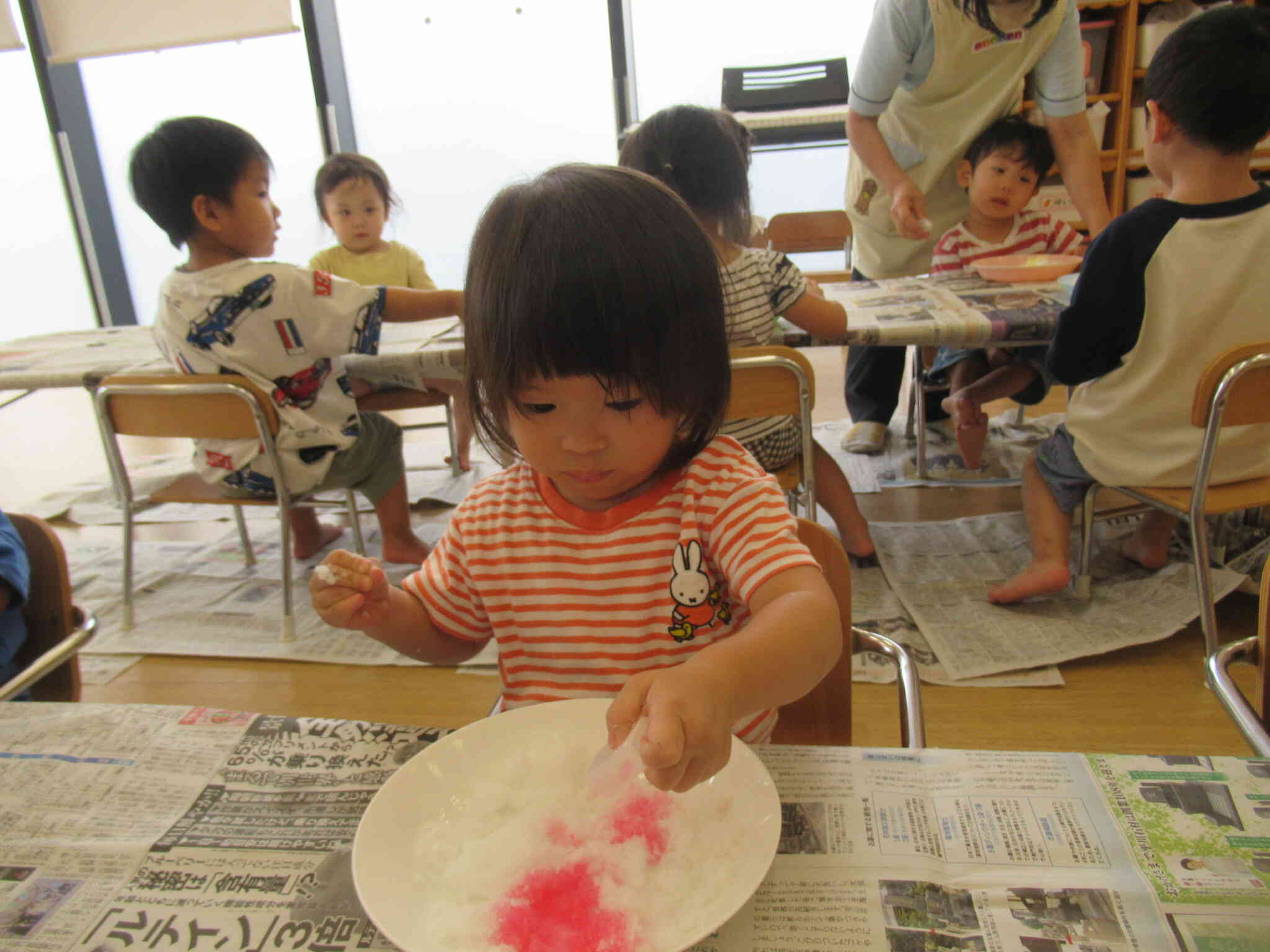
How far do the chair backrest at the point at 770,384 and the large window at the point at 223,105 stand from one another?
384cm

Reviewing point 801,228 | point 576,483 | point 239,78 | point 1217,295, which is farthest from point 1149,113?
point 239,78

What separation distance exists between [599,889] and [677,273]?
0.42 m

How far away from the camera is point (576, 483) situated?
0.77 meters

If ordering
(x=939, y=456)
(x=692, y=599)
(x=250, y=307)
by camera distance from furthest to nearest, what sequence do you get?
(x=939, y=456) → (x=250, y=307) → (x=692, y=599)

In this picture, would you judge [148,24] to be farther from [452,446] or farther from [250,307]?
[250,307]

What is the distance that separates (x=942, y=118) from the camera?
229cm

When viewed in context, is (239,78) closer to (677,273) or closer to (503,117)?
(503,117)

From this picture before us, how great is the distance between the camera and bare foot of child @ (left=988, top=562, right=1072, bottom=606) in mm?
1838

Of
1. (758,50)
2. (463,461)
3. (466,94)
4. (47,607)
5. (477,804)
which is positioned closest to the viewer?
(477,804)

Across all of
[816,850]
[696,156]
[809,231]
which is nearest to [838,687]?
[816,850]

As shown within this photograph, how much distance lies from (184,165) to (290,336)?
1.26ft

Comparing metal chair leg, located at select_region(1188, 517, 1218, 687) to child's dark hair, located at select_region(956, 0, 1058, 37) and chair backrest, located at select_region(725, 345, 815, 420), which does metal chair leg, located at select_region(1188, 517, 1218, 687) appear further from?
child's dark hair, located at select_region(956, 0, 1058, 37)

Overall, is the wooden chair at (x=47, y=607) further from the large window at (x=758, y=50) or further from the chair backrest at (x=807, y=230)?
the large window at (x=758, y=50)

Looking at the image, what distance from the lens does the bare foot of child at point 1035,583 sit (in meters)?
1.84
